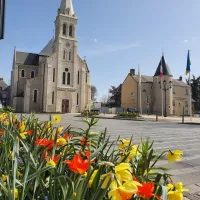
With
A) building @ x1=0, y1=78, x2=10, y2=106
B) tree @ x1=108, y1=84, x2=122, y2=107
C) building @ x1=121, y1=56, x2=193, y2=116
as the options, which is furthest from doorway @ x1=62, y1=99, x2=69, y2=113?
tree @ x1=108, y1=84, x2=122, y2=107

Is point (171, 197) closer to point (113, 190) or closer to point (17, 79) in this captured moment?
point (113, 190)

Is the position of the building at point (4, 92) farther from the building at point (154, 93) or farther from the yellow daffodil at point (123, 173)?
the yellow daffodil at point (123, 173)

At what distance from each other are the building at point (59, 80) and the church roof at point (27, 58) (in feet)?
Answer: 5.36

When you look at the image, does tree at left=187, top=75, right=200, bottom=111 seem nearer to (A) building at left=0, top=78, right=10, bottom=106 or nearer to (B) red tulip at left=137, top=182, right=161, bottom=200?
(A) building at left=0, top=78, right=10, bottom=106

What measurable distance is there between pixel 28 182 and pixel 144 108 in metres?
58.8

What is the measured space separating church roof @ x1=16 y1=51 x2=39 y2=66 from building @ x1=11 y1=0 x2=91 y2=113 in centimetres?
163

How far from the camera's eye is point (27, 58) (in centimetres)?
5544

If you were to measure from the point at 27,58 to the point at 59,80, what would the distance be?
14032mm

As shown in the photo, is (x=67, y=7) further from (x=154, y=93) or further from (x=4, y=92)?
(x=4, y=92)

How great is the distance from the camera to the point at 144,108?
58.9m

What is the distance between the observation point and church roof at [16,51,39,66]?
177ft

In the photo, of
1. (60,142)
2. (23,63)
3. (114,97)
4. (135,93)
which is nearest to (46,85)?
(23,63)

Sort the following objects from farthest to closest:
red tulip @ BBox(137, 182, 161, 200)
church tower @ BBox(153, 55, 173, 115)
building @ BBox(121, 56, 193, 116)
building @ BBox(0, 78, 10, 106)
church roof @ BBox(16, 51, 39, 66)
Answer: building @ BBox(0, 78, 10, 106) → building @ BBox(121, 56, 193, 116) → church tower @ BBox(153, 55, 173, 115) → church roof @ BBox(16, 51, 39, 66) → red tulip @ BBox(137, 182, 161, 200)

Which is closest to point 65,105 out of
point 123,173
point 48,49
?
point 48,49
